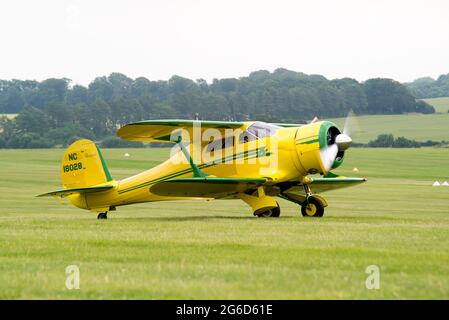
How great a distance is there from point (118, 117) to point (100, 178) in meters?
118

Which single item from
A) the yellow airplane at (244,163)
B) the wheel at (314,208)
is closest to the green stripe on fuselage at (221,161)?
the yellow airplane at (244,163)

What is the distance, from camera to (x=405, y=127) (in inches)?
4761

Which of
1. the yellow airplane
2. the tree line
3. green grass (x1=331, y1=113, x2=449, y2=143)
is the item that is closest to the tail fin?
the yellow airplane

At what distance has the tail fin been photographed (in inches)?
886

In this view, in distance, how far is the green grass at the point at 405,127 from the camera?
11099 centimetres

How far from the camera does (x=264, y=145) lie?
19906 millimetres

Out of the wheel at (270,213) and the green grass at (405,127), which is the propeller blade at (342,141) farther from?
the green grass at (405,127)

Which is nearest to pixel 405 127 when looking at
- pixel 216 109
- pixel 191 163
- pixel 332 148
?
pixel 216 109

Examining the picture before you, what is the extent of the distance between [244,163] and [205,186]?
3.93 ft

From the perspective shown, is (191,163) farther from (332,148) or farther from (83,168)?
(83,168)

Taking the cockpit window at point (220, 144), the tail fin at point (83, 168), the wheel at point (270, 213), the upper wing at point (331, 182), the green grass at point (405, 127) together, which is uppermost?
the cockpit window at point (220, 144)

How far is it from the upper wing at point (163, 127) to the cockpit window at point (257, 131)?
0.79 ft
